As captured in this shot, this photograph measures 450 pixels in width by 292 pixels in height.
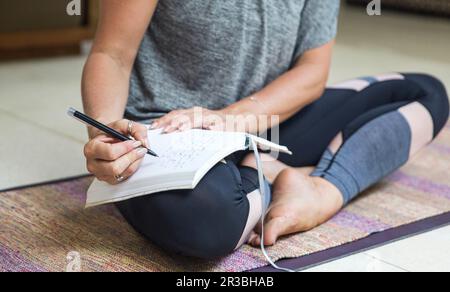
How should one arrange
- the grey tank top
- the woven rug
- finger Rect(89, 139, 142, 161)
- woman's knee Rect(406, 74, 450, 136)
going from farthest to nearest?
woman's knee Rect(406, 74, 450, 136), the grey tank top, the woven rug, finger Rect(89, 139, 142, 161)

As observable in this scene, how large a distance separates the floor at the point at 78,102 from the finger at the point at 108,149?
1.09 feet

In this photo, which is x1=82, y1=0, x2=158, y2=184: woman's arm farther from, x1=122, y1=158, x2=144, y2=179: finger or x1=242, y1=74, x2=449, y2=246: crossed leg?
x1=242, y1=74, x2=449, y2=246: crossed leg

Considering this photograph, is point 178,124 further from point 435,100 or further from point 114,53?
point 435,100

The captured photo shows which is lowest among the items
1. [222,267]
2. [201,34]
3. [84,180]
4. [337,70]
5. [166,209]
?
[337,70]

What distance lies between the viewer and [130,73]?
1.32 meters

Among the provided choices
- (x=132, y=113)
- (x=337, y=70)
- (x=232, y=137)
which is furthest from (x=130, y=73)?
(x=337, y=70)

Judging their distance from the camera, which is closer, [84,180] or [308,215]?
[308,215]

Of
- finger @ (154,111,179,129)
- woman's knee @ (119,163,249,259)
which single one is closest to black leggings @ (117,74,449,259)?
woman's knee @ (119,163,249,259)

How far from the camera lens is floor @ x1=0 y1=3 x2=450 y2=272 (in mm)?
1254

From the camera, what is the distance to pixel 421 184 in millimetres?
1625

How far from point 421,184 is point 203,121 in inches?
23.6

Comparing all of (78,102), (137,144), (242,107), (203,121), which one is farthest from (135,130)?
(78,102)
